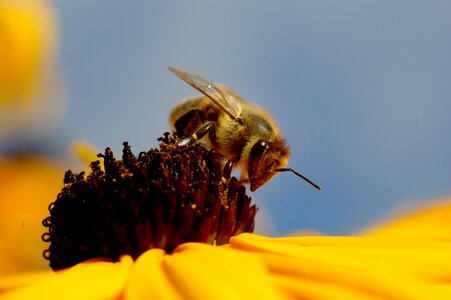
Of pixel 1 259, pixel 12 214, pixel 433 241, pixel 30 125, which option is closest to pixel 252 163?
pixel 433 241

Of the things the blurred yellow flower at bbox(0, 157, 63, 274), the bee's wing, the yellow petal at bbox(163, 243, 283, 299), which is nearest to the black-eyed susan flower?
the yellow petal at bbox(163, 243, 283, 299)

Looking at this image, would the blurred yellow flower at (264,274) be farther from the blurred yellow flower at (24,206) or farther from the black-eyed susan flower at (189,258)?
the blurred yellow flower at (24,206)

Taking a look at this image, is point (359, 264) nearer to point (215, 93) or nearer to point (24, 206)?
point (215, 93)

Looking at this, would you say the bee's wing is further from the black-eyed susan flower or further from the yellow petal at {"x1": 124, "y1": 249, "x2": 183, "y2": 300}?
the yellow petal at {"x1": 124, "y1": 249, "x2": 183, "y2": 300}

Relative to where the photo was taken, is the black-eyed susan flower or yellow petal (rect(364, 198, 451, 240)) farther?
yellow petal (rect(364, 198, 451, 240))

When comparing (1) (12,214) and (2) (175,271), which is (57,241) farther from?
(1) (12,214)

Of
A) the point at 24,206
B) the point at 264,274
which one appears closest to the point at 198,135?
the point at 264,274
